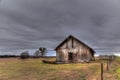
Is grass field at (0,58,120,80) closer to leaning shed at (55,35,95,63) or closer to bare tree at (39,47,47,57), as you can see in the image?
leaning shed at (55,35,95,63)

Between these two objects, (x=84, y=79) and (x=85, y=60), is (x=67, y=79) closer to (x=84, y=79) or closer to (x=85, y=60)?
(x=84, y=79)

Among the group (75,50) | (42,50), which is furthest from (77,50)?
(42,50)

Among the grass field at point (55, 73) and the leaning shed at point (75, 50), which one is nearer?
the grass field at point (55, 73)

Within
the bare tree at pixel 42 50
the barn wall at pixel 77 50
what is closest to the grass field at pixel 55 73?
the barn wall at pixel 77 50

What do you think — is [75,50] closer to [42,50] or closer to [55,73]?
[55,73]

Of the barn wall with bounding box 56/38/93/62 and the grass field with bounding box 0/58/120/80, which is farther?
the barn wall with bounding box 56/38/93/62

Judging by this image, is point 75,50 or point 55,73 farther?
point 75,50

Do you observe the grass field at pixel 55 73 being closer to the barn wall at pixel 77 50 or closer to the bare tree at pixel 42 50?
the barn wall at pixel 77 50

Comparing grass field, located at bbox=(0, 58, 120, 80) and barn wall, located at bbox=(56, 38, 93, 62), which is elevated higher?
barn wall, located at bbox=(56, 38, 93, 62)

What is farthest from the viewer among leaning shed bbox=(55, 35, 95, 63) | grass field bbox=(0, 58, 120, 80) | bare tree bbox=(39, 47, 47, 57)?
bare tree bbox=(39, 47, 47, 57)

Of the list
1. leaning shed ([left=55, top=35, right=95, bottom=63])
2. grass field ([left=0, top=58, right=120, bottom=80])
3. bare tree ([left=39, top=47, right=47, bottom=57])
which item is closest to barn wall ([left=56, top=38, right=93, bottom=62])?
leaning shed ([left=55, top=35, right=95, bottom=63])

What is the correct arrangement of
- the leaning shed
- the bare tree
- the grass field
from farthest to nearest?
the bare tree < the leaning shed < the grass field

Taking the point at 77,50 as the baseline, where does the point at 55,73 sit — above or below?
below

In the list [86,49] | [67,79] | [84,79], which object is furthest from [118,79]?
[86,49]
